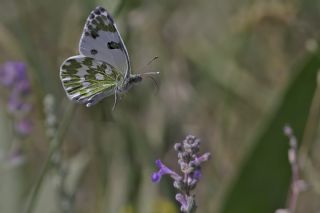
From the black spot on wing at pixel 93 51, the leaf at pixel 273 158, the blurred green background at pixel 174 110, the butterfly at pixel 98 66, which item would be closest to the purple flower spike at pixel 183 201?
the butterfly at pixel 98 66

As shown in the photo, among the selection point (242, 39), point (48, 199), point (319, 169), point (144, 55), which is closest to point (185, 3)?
point (144, 55)

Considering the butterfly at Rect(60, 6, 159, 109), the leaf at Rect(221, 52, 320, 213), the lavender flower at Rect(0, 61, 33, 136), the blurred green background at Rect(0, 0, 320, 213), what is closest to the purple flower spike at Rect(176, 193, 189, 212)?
the butterfly at Rect(60, 6, 159, 109)

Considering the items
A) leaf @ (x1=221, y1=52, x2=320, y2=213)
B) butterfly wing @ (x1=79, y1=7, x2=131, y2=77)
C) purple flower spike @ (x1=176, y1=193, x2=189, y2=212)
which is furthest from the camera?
leaf @ (x1=221, y1=52, x2=320, y2=213)

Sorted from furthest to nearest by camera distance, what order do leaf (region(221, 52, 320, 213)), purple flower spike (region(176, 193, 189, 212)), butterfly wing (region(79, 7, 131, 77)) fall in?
leaf (region(221, 52, 320, 213)), butterfly wing (region(79, 7, 131, 77)), purple flower spike (region(176, 193, 189, 212))

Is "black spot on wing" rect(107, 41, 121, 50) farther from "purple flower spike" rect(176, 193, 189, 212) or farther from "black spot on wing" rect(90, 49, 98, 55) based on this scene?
"purple flower spike" rect(176, 193, 189, 212)

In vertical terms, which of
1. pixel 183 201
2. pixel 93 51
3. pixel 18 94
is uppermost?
pixel 93 51

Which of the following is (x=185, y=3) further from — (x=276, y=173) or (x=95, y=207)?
(x=276, y=173)

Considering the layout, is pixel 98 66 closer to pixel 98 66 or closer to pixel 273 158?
pixel 98 66

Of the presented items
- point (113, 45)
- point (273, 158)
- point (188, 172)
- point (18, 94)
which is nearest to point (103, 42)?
point (113, 45)

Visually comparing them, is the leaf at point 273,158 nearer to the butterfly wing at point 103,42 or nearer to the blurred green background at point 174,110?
the blurred green background at point 174,110
